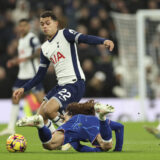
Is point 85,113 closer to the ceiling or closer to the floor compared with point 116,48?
closer to the ceiling

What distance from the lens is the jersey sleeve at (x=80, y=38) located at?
24.8 ft

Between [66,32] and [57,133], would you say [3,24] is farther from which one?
[57,133]

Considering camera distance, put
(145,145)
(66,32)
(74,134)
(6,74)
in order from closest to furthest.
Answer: (74,134)
(66,32)
(145,145)
(6,74)

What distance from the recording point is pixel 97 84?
16.2m

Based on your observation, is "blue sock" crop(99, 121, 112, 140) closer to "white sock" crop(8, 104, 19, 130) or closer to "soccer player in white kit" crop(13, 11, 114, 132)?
"soccer player in white kit" crop(13, 11, 114, 132)

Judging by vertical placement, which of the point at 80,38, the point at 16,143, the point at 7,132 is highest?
the point at 80,38

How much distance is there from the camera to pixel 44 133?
7098mm

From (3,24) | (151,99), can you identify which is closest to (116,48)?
(151,99)

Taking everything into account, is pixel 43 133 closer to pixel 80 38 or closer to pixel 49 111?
pixel 49 111

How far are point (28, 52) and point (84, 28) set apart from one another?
5.76 m

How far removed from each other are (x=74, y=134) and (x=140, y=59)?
9.53 meters

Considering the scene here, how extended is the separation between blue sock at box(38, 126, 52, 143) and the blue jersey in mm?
247

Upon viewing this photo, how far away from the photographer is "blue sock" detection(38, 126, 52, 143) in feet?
23.1

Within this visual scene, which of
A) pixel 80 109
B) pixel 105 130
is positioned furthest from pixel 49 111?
pixel 105 130
